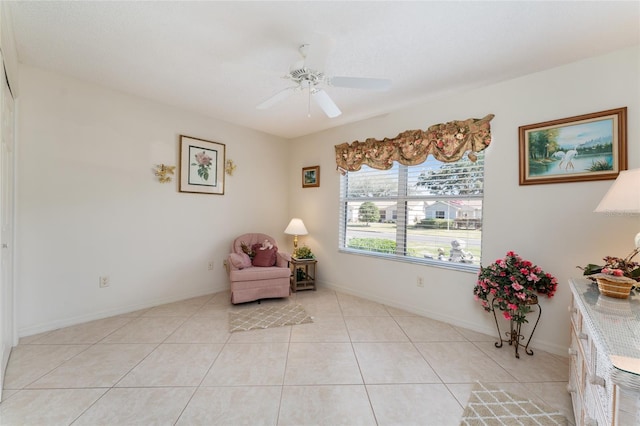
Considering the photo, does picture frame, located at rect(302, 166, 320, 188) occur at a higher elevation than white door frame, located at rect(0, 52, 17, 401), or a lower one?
higher

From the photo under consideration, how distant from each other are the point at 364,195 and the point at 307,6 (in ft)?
7.94

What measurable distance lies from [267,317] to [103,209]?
210 centimetres

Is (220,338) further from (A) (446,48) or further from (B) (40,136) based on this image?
(A) (446,48)

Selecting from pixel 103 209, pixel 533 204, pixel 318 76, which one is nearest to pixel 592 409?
pixel 533 204

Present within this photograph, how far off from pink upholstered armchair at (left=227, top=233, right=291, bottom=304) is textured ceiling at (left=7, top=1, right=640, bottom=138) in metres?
2.01

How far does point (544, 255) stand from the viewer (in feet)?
7.45

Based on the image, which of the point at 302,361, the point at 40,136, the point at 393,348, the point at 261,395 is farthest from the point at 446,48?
the point at 40,136

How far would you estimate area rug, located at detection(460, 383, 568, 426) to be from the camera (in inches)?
58.5

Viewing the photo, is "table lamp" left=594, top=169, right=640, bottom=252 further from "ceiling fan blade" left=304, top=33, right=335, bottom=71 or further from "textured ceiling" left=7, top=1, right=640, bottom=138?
"ceiling fan blade" left=304, top=33, right=335, bottom=71

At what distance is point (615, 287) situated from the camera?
1.36 meters

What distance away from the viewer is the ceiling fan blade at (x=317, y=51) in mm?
1524

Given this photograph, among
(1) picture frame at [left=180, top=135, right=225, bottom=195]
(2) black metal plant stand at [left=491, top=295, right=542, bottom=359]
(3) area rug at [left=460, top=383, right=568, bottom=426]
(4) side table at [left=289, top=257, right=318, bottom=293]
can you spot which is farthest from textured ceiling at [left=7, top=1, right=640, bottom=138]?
(3) area rug at [left=460, top=383, right=568, bottom=426]

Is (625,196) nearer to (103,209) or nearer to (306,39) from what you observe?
(306,39)

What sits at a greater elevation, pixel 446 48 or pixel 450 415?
pixel 446 48
